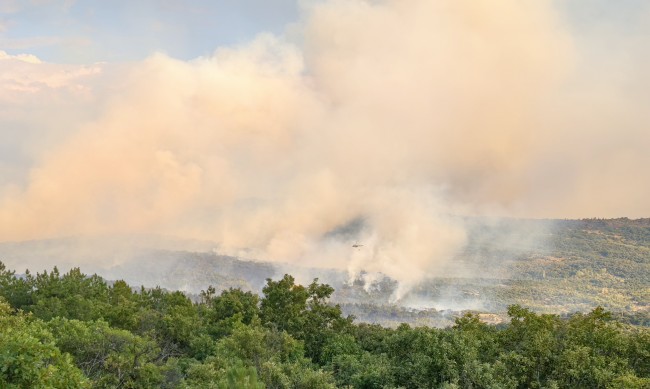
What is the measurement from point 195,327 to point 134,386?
25.5m

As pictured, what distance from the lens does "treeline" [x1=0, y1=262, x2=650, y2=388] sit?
23.2m

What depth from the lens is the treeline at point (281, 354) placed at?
23234 mm

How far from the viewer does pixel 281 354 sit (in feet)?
158

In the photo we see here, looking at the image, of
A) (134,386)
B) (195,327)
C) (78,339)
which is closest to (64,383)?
(134,386)

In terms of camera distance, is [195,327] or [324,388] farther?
[195,327]

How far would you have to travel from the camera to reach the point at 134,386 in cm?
3519

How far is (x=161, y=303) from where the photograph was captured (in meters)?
74.7

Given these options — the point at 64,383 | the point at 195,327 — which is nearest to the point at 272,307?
the point at 195,327

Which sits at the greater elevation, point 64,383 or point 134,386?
point 64,383

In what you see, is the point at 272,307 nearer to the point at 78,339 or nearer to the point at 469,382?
the point at 78,339

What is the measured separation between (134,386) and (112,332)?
559 cm

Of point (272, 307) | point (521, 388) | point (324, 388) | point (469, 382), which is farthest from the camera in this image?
point (272, 307)

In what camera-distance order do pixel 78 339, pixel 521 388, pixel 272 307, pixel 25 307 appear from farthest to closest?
1. pixel 272 307
2. pixel 25 307
3. pixel 78 339
4. pixel 521 388

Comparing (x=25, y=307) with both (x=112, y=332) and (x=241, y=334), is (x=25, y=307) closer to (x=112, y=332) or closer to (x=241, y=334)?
(x=112, y=332)
